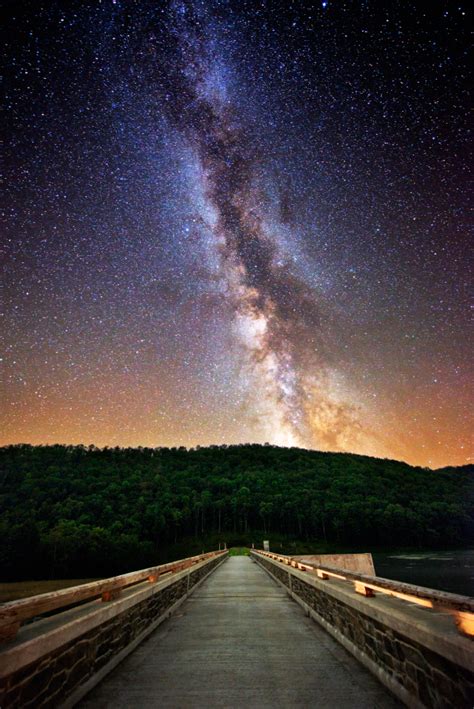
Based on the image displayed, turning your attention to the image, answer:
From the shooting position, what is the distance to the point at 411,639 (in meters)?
3.16

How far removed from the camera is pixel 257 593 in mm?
10961

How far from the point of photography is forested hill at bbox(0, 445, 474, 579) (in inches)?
2911

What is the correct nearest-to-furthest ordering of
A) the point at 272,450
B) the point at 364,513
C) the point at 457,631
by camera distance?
1. the point at 457,631
2. the point at 364,513
3. the point at 272,450

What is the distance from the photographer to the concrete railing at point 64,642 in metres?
2.70

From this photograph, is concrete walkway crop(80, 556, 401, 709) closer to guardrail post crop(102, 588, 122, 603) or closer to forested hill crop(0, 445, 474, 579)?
guardrail post crop(102, 588, 122, 603)

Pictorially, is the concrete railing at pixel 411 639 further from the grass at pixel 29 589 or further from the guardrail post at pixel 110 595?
the grass at pixel 29 589

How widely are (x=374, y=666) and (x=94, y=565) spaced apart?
84.5 meters

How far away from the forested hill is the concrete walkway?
78466 mm

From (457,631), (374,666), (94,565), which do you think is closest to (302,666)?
(374,666)

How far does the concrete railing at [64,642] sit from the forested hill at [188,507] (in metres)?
79.4

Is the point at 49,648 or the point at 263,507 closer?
the point at 49,648

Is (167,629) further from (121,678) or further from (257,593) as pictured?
(257,593)

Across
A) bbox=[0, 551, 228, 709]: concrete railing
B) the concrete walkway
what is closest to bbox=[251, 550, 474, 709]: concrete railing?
the concrete walkway

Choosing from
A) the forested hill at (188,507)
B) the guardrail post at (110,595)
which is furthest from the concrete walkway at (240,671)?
the forested hill at (188,507)
